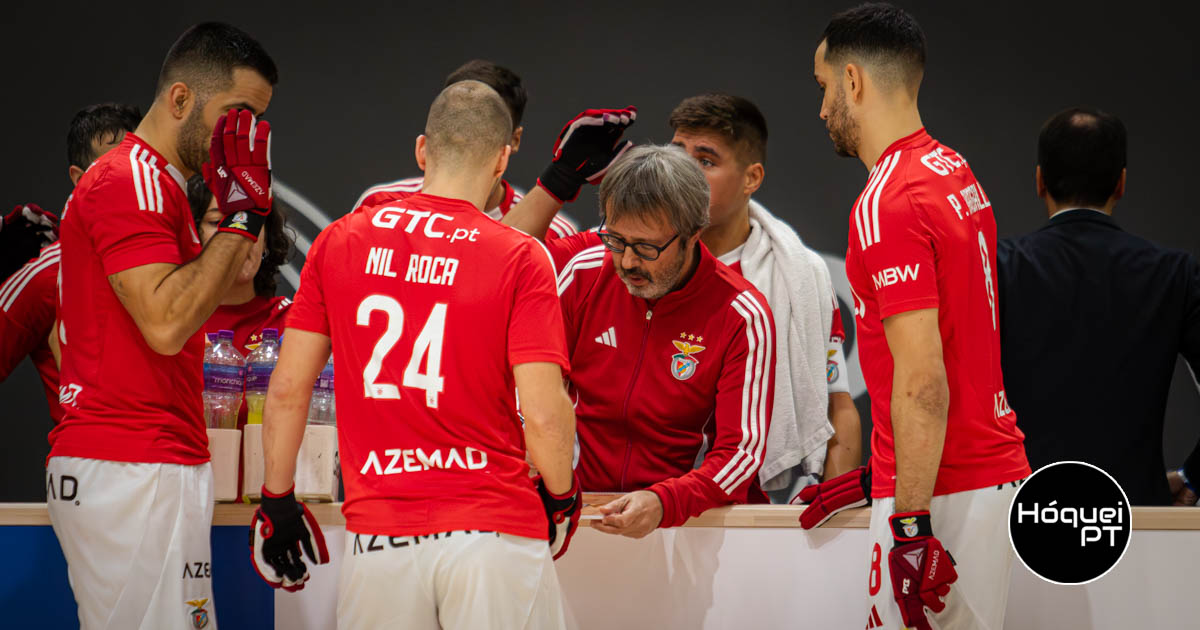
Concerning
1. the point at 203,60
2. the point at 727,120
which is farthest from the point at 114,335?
the point at 727,120

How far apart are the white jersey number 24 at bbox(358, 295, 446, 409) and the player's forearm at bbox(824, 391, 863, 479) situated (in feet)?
4.49

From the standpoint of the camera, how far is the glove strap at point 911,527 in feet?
5.35

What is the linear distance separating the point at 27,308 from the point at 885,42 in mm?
2189

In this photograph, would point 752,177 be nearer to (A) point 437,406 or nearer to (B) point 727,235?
(B) point 727,235

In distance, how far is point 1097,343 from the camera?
85.4 inches

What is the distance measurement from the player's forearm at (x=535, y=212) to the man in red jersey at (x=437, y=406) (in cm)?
75

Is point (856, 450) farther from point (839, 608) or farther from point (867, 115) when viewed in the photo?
point (867, 115)

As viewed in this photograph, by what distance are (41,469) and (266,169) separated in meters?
2.23

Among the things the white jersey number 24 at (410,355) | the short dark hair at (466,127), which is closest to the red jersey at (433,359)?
the white jersey number 24 at (410,355)

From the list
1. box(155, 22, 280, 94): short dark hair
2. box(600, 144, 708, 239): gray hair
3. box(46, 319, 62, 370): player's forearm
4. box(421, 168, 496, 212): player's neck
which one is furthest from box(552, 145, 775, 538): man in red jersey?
box(46, 319, 62, 370): player's forearm

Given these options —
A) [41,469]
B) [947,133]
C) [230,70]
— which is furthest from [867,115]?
[41,469]

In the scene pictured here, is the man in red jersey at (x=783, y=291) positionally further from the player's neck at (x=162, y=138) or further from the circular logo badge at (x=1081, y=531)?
the player's neck at (x=162, y=138)

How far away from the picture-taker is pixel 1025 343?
85.4 inches

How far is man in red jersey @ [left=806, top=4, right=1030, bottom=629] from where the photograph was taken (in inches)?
64.8
